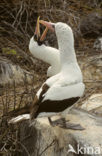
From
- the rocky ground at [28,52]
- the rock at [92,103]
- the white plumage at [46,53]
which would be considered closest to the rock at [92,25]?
the rocky ground at [28,52]

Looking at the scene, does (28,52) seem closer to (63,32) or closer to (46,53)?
(46,53)

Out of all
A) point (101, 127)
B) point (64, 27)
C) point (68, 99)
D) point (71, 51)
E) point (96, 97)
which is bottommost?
point (96, 97)

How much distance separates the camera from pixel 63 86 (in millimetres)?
2146

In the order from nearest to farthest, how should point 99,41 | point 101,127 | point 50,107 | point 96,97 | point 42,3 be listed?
point 50,107 → point 101,127 → point 96,97 → point 42,3 → point 99,41

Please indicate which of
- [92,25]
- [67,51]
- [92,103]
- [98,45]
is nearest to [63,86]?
[67,51]

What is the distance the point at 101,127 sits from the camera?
8.34ft

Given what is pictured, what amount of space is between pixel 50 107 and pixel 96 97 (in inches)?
74.7

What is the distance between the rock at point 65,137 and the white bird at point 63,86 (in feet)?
0.82

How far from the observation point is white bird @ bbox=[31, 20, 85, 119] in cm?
213

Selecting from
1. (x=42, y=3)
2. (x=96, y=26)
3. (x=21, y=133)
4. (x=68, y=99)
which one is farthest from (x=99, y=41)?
(x=68, y=99)

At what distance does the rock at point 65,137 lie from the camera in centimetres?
222

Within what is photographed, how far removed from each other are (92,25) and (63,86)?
4990 millimetres

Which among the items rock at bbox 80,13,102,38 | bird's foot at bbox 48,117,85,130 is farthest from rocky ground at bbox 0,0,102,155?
rock at bbox 80,13,102,38

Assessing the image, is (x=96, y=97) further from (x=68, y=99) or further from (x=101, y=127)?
(x=68, y=99)
